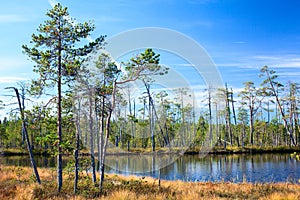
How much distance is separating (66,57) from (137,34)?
3429 millimetres

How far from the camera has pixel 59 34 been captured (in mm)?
13516

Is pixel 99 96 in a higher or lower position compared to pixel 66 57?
lower

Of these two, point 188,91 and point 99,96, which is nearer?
point 99,96

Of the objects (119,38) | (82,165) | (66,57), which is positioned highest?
(119,38)

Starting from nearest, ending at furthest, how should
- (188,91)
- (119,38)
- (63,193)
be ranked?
(63,193) → (119,38) → (188,91)

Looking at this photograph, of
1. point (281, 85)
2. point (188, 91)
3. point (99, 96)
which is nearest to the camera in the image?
point (99, 96)

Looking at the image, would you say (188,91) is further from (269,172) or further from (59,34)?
(269,172)

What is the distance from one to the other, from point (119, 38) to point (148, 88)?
136 inches

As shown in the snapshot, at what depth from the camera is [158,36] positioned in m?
14.4

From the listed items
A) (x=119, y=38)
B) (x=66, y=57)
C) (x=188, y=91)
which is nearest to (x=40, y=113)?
(x=66, y=57)

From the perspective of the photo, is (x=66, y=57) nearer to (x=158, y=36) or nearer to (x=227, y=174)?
(x=158, y=36)

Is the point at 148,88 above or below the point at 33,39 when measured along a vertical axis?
below

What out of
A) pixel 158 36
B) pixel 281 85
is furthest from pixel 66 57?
pixel 281 85

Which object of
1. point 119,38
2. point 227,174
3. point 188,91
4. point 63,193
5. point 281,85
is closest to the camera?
point 63,193
